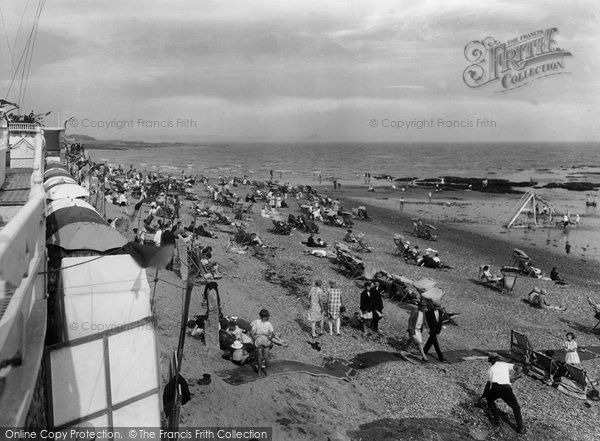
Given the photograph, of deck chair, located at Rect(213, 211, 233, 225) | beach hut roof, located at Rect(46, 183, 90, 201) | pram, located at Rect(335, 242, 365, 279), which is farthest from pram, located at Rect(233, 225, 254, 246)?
beach hut roof, located at Rect(46, 183, 90, 201)

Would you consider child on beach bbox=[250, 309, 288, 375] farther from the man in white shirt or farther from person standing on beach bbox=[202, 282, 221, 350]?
the man in white shirt

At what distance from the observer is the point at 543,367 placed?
1073cm

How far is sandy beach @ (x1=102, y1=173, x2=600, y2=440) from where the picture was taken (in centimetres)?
807

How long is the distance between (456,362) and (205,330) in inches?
230

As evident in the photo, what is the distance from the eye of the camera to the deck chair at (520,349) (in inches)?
440

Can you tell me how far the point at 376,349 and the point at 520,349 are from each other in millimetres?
3473

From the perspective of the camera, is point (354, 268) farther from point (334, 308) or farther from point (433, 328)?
point (433, 328)

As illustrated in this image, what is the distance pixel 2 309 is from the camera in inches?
117

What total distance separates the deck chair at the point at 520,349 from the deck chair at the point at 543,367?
0.12m

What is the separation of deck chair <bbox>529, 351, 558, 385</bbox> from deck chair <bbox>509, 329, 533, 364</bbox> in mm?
124

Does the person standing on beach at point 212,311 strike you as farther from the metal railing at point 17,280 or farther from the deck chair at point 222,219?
the deck chair at point 222,219

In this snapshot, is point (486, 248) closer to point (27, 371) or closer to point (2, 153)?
point (2, 153)

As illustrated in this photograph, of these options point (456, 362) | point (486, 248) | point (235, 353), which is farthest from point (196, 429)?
point (486, 248)

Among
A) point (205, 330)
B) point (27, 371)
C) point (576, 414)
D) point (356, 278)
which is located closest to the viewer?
point (27, 371)
